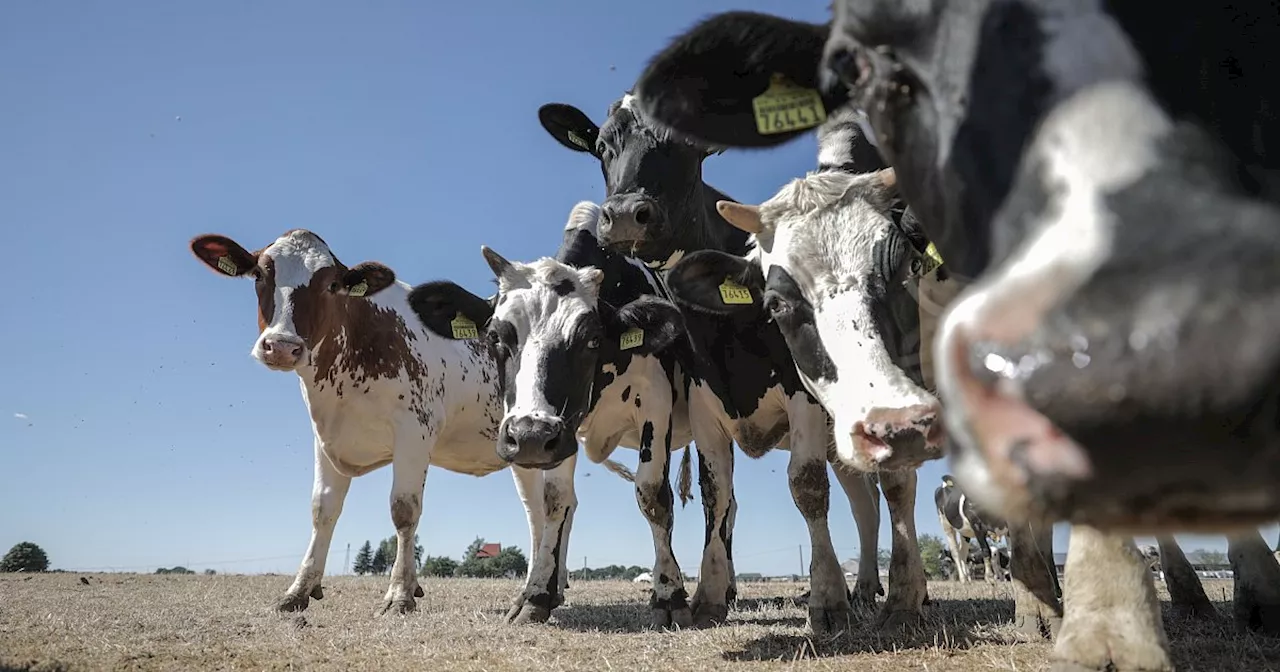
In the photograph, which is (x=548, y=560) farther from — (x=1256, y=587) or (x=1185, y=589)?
(x=1256, y=587)

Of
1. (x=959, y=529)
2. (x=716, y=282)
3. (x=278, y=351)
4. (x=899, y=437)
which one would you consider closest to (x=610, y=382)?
(x=716, y=282)

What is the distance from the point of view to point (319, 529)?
8125 millimetres

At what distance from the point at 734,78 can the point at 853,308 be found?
118cm

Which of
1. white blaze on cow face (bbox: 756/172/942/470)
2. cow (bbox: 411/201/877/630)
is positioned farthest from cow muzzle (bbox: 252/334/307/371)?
white blaze on cow face (bbox: 756/172/942/470)

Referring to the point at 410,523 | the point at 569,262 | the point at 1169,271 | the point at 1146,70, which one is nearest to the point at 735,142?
the point at 1146,70

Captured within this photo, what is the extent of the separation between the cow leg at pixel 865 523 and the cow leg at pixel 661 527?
4.49 feet

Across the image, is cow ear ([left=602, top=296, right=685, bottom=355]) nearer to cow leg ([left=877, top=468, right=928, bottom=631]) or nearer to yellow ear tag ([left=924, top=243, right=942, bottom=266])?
cow leg ([left=877, top=468, right=928, bottom=631])

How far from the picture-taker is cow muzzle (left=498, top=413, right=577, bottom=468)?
5.22 meters

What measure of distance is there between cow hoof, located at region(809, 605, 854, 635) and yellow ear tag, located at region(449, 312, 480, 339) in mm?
3774

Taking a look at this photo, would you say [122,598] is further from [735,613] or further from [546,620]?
[735,613]

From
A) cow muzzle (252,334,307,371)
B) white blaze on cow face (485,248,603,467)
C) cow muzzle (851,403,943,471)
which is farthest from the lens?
cow muzzle (252,334,307,371)

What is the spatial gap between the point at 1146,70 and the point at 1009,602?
6105 mm

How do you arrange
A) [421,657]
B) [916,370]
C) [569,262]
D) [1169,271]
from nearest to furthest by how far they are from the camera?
[1169,271]
[916,370]
[421,657]
[569,262]

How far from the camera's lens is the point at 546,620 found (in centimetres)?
616
